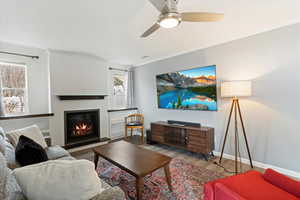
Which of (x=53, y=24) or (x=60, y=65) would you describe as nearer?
(x=53, y=24)

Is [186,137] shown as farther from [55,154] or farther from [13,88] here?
[13,88]

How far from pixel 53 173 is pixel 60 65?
10.6ft

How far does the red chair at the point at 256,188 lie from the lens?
118 centimetres

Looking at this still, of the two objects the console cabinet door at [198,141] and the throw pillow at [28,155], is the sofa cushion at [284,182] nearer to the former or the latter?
the console cabinet door at [198,141]

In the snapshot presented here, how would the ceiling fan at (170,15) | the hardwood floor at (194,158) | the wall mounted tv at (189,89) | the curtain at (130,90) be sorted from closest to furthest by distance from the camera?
the ceiling fan at (170,15), the hardwood floor at (194,158), the wall mounted tv at (189,89), the curtain at (130,90)

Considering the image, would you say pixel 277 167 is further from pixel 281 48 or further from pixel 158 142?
pixel 158 142

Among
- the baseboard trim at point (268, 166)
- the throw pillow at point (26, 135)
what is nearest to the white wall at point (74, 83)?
the throw pillow at point (26, 135)

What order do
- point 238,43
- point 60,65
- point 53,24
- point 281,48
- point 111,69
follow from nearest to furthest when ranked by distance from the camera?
point 53,24
point 281,48
point 238,43
point 60,65
point 111,69

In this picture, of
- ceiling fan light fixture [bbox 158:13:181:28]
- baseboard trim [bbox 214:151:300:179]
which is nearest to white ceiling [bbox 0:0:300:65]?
ceiling fan light fixture [bbox 158:13:181:28]

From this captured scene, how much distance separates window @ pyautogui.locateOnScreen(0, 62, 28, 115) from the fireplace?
0.94 m

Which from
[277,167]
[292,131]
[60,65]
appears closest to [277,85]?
[292,131]

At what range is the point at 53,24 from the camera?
87.7 inches

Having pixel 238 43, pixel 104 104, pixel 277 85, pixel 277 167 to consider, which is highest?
pixel 238 43

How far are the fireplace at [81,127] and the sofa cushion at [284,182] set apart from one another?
371 cm
